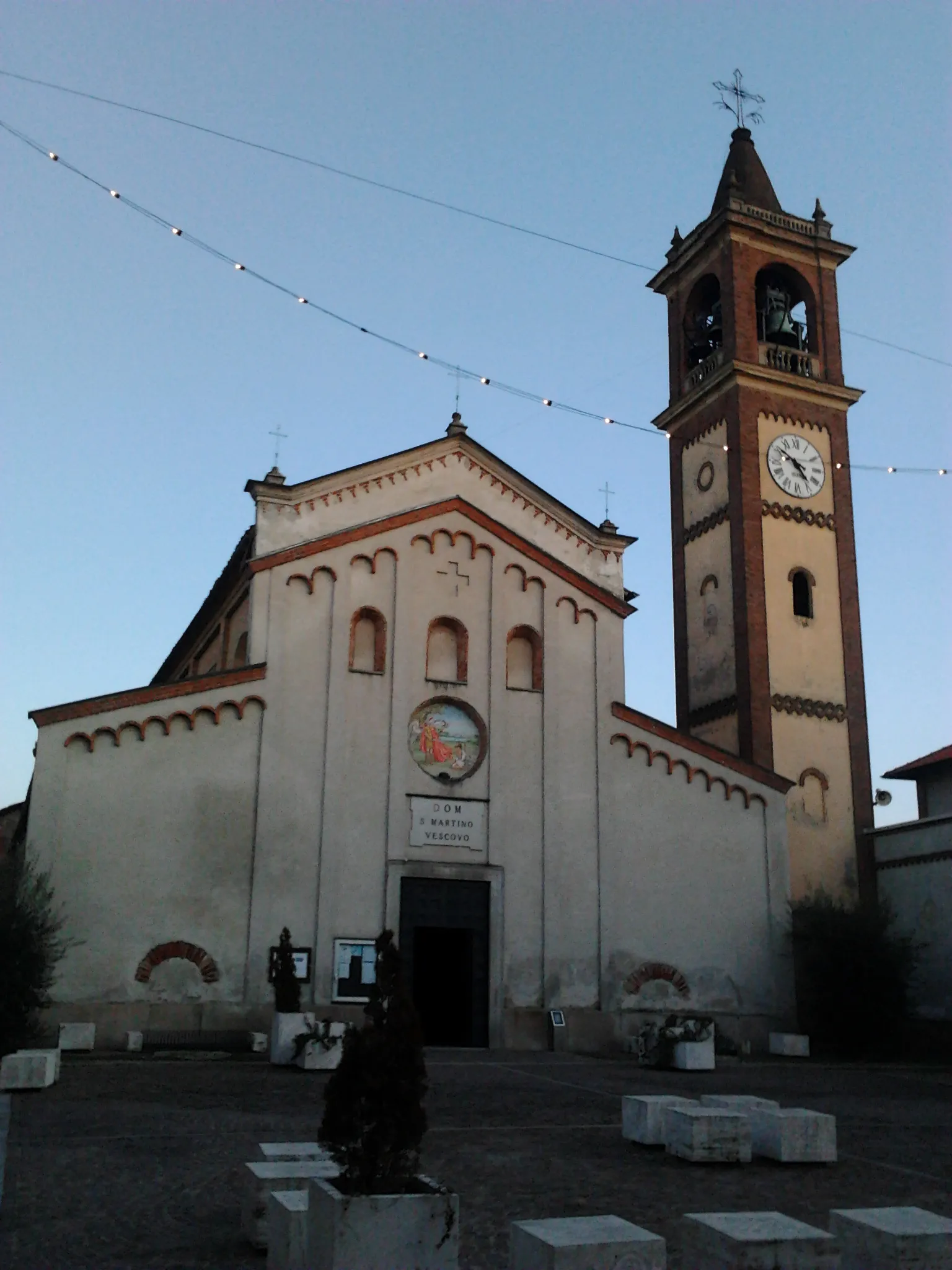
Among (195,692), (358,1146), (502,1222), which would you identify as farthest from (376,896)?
(358,1146)

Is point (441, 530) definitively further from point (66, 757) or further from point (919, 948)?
point (919, 948)

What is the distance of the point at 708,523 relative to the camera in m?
29.3

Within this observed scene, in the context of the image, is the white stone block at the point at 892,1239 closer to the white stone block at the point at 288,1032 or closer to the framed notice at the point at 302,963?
the white stone block at the point at 288,1032

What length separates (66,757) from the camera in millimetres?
20141

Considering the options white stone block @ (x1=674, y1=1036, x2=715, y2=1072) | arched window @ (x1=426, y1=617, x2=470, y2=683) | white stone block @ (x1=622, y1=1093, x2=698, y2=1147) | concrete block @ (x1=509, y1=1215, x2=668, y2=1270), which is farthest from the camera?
arched window @ (x1=426, y1=617, x2=470, y2=683)

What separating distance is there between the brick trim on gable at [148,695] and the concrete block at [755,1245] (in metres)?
16.4

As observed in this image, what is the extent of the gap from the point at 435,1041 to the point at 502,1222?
1697 centimetres

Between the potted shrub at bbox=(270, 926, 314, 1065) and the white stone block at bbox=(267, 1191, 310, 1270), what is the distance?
11056 mm

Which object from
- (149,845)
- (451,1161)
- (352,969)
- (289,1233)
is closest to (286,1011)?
(352,969)

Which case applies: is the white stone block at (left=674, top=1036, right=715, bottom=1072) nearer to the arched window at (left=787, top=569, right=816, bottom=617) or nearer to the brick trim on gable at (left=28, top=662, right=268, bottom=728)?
the brick trim on gable at (left=28, top=662, right=268, bottom=728)

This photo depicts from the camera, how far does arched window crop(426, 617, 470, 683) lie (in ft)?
77.7

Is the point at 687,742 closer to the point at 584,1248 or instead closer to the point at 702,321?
the point at 702,321

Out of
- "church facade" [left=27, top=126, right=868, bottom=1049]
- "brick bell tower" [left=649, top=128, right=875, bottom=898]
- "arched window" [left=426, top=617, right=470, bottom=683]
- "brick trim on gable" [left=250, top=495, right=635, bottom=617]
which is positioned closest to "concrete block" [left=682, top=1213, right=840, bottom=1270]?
"church facade" [left=27, top=126, right=868, bottom=1049]

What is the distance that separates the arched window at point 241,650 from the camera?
2428 cm
